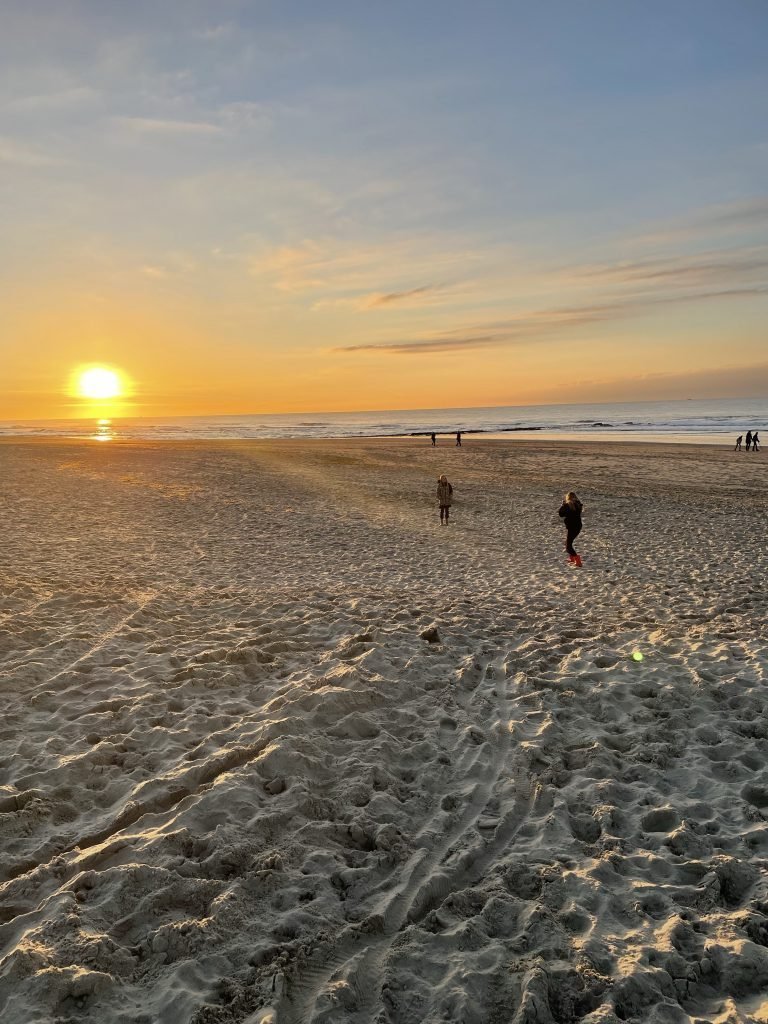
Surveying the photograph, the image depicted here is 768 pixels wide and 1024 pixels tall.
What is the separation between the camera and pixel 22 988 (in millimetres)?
3553

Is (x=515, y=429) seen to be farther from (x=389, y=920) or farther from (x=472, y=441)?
(x=389, y=920)

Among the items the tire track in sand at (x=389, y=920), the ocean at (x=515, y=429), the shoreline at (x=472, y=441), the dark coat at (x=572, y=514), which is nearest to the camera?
the tire track in sand at (x=389, y=920)

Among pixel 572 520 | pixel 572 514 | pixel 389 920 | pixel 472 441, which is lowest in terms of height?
pixel 389 920

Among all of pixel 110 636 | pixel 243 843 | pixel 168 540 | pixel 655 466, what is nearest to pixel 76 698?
pixel 110 636

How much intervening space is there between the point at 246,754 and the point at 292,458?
130 ft

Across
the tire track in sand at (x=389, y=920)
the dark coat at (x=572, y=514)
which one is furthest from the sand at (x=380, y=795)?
the dark coat at (x=572, y=514)

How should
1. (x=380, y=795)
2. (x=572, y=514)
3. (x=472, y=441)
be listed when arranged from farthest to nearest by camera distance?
(x=472, y=441) → (x=572, y=514) → (x=380, y=795)

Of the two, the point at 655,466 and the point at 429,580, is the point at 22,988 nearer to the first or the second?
the point at 429,580

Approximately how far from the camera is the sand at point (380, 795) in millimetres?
3723

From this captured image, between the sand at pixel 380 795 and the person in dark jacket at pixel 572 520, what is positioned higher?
the person in dark jacket at pixel 572 520

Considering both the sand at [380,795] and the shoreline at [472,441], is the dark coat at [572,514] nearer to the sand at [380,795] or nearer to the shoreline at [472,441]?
the sand at [380,795]

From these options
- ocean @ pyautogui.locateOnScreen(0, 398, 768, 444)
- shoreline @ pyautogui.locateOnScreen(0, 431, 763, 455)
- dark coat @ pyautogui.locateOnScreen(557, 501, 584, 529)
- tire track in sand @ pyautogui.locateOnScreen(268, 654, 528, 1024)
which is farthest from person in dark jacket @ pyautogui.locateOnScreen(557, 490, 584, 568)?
ocean @ pyautogui.locateOnScreen(0, 398, 768, 444)

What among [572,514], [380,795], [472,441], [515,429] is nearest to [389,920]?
[380,795]

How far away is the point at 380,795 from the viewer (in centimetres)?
553
